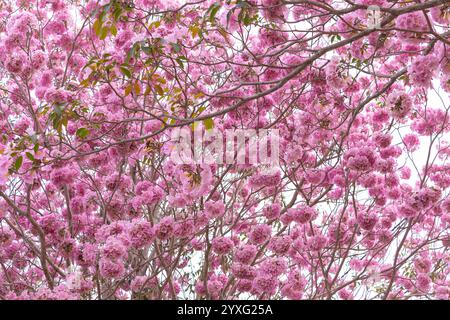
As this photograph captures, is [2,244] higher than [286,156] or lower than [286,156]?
lower

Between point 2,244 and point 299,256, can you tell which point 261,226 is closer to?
point 299,256

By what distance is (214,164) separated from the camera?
378 cm

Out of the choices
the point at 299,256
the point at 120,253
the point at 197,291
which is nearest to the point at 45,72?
the point at 120,253

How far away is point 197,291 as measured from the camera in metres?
4.36

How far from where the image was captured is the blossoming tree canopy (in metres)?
3.36

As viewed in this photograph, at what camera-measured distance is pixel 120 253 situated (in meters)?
3.42

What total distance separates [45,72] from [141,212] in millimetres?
1445

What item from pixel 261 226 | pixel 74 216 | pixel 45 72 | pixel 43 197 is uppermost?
pixel 45 72

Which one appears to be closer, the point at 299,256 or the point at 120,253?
the point at 120,253

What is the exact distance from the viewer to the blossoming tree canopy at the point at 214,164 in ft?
11.0

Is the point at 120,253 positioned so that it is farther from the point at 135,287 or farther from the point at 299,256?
the point at 299,256
